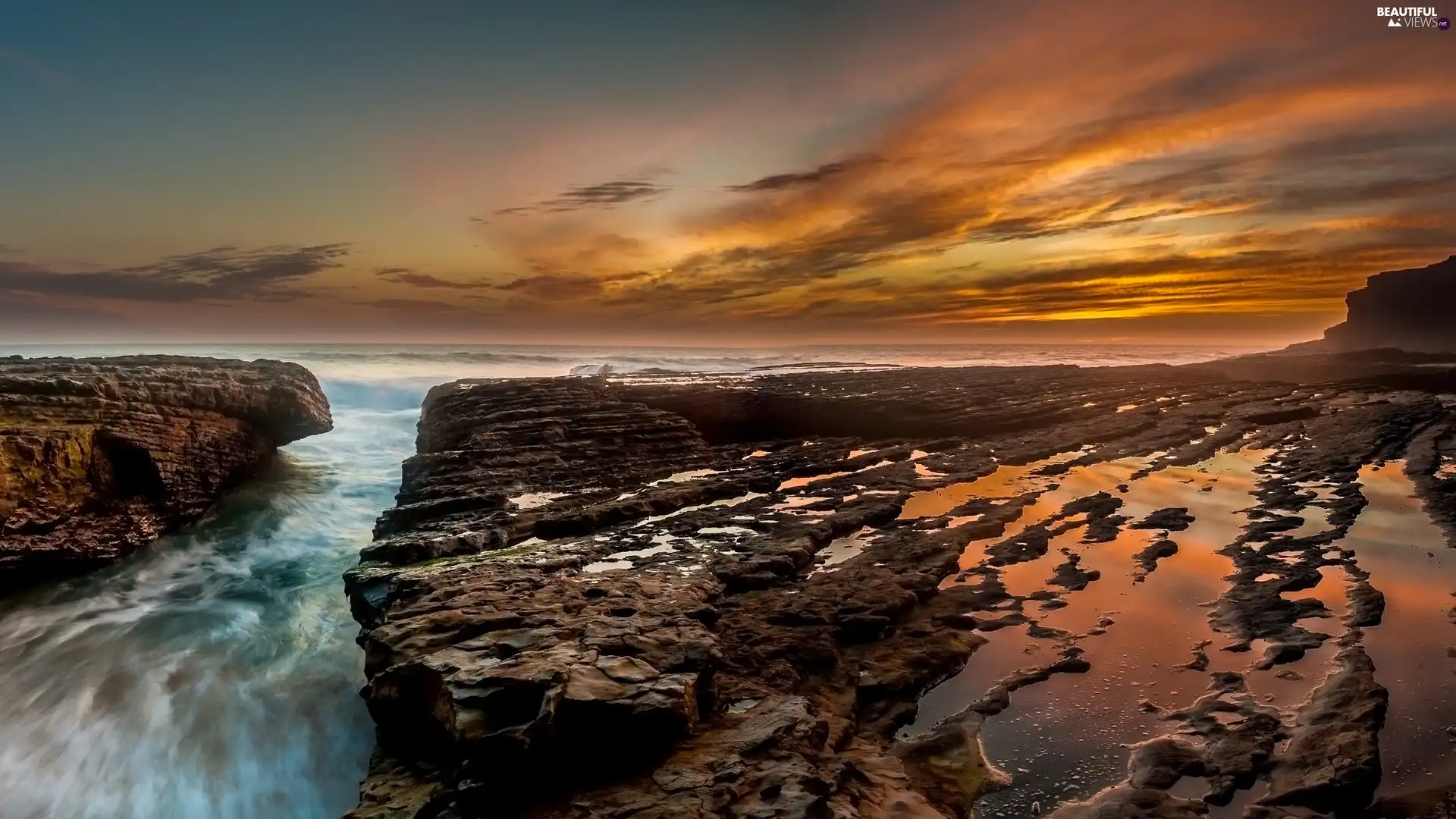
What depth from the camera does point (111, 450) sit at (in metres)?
15.2

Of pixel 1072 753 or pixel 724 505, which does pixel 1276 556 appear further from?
pixel 724 505

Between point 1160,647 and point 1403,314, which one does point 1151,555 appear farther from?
point 1403,314

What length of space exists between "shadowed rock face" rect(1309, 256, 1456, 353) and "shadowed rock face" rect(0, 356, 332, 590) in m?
119

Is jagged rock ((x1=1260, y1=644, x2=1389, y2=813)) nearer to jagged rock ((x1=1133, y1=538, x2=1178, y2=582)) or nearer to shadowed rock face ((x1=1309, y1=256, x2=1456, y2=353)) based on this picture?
jagged rock ((x1=1133, y1=538, x2=1178, y2=582))

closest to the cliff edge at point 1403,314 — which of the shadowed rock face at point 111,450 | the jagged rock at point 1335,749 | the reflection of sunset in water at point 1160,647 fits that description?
the reflection of sunset in water at point 1160,647

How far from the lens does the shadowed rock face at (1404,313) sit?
8700cm

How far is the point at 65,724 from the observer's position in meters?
10.3

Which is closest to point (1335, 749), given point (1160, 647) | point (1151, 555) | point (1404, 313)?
point (1160, 647)

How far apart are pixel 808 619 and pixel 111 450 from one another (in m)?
16.2

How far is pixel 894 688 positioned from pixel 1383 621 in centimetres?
730

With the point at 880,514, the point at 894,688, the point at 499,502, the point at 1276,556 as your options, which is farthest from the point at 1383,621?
the point at 499,502

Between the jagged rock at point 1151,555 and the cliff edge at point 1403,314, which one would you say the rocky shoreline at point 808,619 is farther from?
the cliff edge at point 1403,314

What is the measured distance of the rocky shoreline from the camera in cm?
629

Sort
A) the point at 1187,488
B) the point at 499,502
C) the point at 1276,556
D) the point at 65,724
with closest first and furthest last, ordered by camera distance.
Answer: the point at 65,724, the point at 1276,556, the point at 499,502, the point at 1187,488
